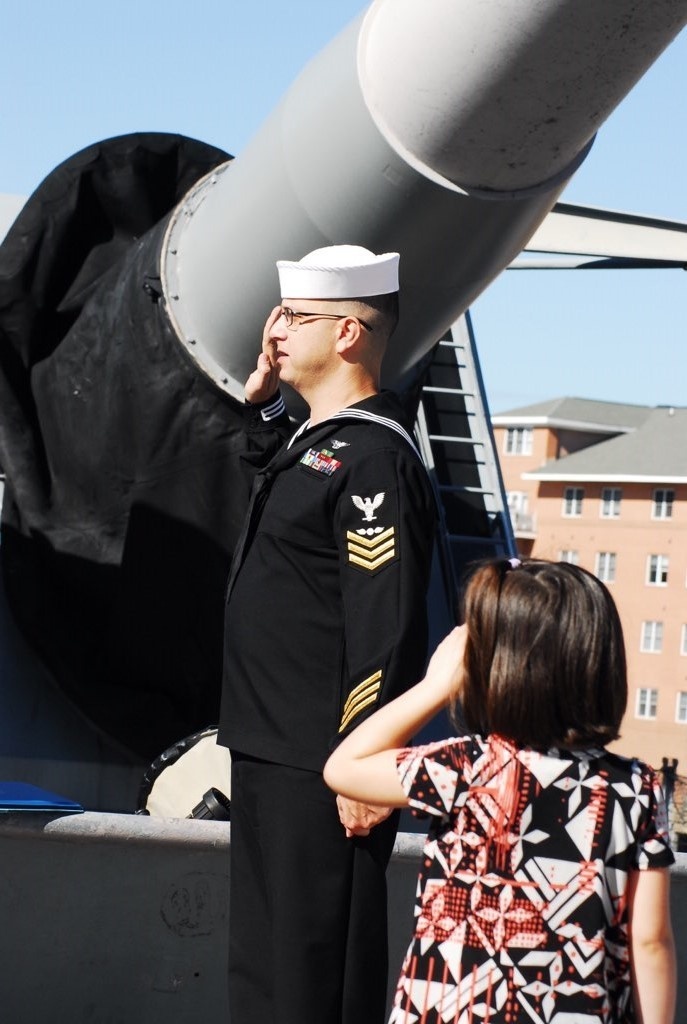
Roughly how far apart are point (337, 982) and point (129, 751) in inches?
106

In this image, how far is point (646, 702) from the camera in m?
61.4

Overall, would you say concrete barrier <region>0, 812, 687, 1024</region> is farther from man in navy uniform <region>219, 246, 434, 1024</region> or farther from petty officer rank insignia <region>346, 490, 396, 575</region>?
petty officer rank insignia <region>346, 490, 396, 575</region>

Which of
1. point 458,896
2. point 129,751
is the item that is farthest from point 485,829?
point 129,751

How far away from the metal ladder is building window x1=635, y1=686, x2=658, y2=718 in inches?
2182

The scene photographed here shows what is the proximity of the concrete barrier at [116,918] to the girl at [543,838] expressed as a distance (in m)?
1.85

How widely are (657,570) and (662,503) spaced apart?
303 centimetres


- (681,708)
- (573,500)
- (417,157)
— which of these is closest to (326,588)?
(417,157)

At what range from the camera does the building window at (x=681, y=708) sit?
6022 cm

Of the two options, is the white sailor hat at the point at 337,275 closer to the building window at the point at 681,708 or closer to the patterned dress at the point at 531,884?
the patterned dress at the point at 531,884

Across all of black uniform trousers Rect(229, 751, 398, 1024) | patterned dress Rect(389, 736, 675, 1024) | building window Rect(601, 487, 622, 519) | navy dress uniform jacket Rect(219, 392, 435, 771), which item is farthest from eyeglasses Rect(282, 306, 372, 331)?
building window Rect(601, 487, 622, 519)

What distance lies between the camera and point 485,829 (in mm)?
2240

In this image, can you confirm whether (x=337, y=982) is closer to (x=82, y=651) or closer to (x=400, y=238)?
(x=400, y=238)

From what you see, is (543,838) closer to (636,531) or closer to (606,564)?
(636,531)

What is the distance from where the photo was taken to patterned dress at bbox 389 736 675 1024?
7.26 feet
